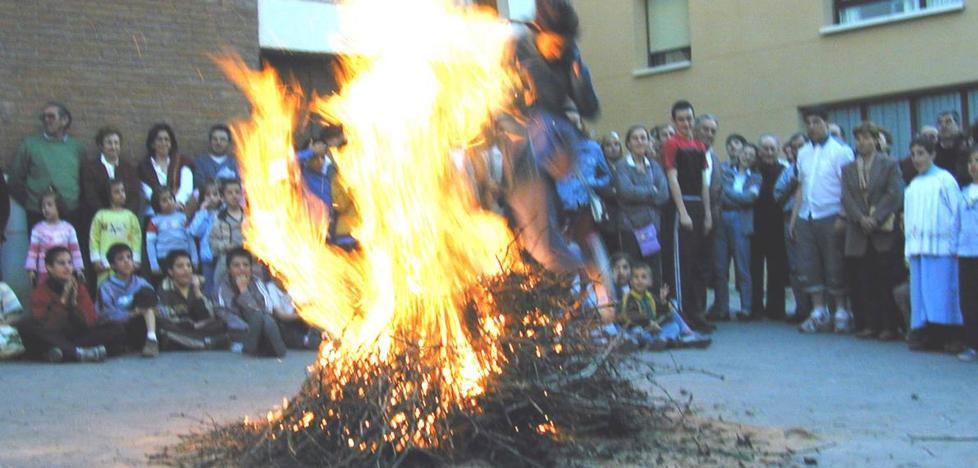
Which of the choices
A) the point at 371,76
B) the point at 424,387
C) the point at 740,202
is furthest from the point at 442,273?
the point at 740,202

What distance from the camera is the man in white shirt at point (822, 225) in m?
12.6

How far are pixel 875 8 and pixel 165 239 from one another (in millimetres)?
13217

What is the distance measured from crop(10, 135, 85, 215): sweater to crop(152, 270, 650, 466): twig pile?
621 centimetres

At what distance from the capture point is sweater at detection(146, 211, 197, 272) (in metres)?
12.0

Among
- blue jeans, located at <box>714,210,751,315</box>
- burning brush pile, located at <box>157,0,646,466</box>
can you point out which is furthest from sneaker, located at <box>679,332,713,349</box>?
burning brush pile, located at <box>157,0,646,466</box>

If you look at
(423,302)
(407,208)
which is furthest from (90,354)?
(423,302)

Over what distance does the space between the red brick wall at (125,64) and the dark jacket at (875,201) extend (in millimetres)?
6530

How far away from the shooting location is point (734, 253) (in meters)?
13.9

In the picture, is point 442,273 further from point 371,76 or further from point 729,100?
point 729,100

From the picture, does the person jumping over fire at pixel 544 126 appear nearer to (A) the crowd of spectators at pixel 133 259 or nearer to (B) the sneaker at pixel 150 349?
(A) the crowd of spectators at pixel 133 259

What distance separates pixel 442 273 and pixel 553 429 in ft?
2.90

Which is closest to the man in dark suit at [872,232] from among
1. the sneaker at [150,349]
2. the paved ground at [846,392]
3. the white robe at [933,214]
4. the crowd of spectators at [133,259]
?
the paved ground at [846,392]

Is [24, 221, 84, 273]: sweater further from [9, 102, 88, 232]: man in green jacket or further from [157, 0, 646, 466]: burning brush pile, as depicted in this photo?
[157, 0, 646, 466]: burning brush pile

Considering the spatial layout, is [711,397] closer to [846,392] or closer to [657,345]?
[846,392]
